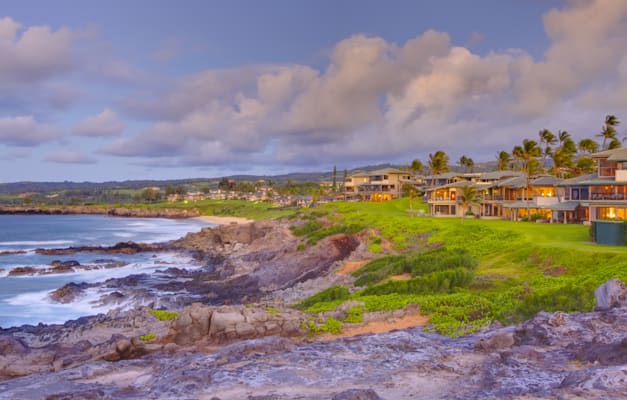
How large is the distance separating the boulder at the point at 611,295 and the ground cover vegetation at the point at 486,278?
2.04 feet

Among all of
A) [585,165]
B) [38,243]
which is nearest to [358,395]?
[585,165]

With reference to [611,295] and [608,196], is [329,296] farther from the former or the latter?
[608,196]

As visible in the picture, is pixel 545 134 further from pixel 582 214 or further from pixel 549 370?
pixel 549 370

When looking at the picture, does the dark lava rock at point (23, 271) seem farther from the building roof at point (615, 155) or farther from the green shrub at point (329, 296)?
the building roof at point (615, 155)

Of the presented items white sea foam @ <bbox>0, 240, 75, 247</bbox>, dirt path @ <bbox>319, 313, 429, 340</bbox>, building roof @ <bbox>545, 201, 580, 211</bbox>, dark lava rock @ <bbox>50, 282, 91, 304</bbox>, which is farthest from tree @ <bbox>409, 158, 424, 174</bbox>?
dirt path @ <bbox>319, 313, 429, 340</bbox>

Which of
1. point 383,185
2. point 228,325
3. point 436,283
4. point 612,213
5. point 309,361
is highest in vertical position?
point 383,185

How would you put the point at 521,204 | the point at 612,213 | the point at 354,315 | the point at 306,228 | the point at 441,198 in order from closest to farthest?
the point at 354,315 < the point at 612,213 < the point at 521,204 < the point at 306,228 < the point at 441,198

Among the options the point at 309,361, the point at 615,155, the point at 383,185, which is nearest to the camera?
the point at 309,361

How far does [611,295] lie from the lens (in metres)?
16.3

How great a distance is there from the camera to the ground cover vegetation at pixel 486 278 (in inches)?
709

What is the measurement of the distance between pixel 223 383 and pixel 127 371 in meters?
4.07

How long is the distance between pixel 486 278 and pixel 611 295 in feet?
30.0

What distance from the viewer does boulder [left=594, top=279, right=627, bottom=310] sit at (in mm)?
15930

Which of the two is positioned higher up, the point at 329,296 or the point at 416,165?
the point at 416,165
